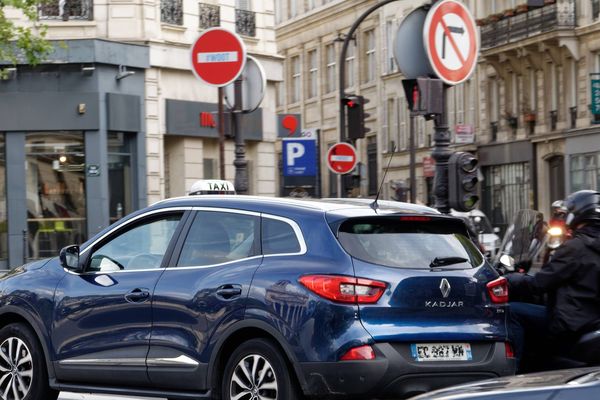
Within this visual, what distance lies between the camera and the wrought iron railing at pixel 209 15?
36.6 metres

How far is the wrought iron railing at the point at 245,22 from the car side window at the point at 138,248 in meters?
27.7

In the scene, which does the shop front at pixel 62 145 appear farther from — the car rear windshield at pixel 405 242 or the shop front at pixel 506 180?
the car rear windshield at pixel 405 242

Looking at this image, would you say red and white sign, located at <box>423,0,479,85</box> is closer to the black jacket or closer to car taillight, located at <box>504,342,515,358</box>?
the black jacket

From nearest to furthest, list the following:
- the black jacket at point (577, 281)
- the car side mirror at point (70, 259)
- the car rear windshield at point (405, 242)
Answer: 1. the car rear windshield at point (405, 242)
2. the black jacket at point (577, 281)
3. the car side mirror at point (70, 259)

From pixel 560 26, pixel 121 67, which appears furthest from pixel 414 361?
pixel 560 26

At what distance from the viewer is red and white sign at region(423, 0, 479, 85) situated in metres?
13.1

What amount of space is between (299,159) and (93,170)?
10482 mm

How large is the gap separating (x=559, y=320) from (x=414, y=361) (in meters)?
1.91

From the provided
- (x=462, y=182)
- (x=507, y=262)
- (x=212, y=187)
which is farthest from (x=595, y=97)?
(x=507, y=262)

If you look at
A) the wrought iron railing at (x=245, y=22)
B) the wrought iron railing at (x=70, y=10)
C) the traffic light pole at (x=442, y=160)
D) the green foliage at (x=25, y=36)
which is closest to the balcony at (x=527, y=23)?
the wrought iron railing at (x=245, y=22)

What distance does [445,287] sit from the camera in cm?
884

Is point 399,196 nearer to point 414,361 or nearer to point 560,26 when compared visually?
point 414,361

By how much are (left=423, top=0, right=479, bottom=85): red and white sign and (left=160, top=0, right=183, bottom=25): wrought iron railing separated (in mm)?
22554

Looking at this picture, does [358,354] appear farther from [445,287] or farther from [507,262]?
[507,262]
